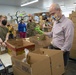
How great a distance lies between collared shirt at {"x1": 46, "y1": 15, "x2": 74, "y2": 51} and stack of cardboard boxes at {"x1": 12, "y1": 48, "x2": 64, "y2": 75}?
35 cm

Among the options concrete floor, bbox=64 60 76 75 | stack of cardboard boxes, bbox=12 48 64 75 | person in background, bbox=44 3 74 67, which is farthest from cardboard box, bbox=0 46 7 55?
concrete floor, bbox=64 60 76 75

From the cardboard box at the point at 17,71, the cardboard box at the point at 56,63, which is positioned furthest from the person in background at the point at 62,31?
the cardboard box at the point at 17,71

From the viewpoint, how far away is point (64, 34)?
2025 mm

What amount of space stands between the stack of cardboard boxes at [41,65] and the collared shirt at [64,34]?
348mm

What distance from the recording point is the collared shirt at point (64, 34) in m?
1.94

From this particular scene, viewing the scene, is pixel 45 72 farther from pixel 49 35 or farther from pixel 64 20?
pixel 49 35

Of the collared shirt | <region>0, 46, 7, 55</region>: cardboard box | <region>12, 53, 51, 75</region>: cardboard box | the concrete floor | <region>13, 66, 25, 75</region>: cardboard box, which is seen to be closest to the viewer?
<region>12, 53, 51, 75</region>: cardboard box

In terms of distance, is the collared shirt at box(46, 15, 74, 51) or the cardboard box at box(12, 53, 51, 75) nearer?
the cardboard box at box(12, 53, 51, 75)

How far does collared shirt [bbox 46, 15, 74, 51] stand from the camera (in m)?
1.94

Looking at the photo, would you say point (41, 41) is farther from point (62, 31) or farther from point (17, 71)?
point (17, 71)

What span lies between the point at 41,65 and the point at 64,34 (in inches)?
31.2

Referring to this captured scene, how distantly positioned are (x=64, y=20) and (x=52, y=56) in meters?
0.74

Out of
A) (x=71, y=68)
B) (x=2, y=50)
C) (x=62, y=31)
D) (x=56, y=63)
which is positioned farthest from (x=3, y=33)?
(x=71, y=68)

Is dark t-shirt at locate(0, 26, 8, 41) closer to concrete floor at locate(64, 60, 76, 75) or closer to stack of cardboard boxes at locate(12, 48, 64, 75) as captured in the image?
stack of cardboard boxes at locate(12, 48, 64, 75)
